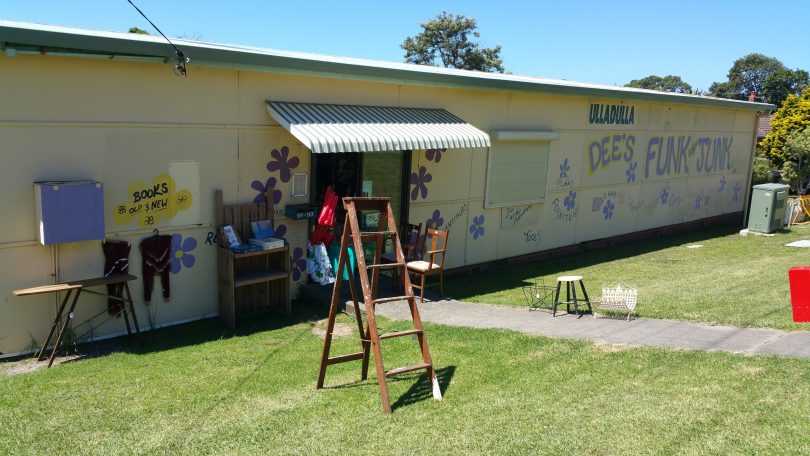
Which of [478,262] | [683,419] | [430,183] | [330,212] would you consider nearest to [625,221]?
[478,262]

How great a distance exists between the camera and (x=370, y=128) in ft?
29.8

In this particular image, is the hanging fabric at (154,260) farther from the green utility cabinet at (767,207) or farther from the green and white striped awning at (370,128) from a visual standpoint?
the green utility cabinet at (767,207)

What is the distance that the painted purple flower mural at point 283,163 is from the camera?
8976 millimetres

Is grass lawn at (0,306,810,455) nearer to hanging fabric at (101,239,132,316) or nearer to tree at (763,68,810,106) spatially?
hanging fabric at (101,239,132,316)

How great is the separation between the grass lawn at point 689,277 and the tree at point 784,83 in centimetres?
7821

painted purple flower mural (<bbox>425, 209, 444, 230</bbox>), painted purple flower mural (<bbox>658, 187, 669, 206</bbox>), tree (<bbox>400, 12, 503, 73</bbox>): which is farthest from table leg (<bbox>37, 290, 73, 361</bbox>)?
tree (<bbox>400, 12, 503, 73</bbox>)

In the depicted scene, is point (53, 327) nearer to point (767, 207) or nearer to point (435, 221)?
point (435, 221)

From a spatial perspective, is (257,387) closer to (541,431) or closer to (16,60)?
(541,431)

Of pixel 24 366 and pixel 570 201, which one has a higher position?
pixel 570 201

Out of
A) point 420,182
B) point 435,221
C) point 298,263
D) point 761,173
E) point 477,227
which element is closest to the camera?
point 298,263

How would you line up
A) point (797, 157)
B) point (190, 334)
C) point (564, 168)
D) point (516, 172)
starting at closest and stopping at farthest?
1. point (190, 334)
2. point (516, 172)
3. point (564, 168)
4. point (797, 157)

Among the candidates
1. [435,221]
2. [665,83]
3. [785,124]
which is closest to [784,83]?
[665,83]

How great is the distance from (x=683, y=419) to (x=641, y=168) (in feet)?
37.6

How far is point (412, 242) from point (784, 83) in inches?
3505
